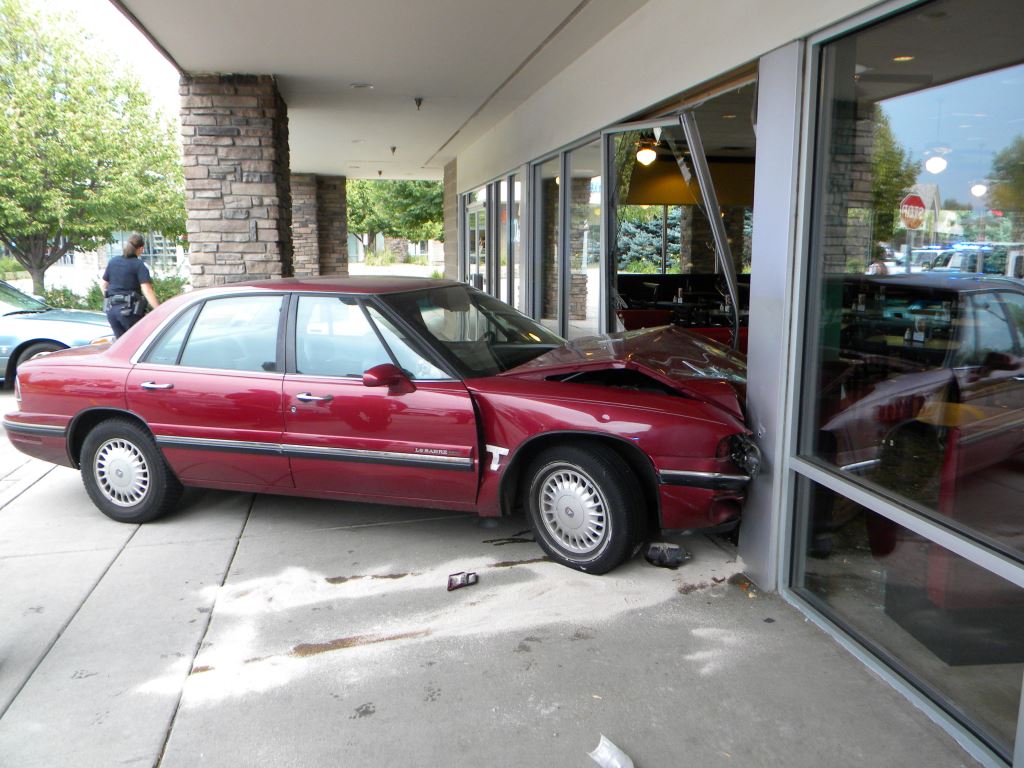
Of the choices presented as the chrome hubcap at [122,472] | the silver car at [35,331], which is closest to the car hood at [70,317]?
the silver car at [35,331]

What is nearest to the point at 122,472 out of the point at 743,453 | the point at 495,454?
the point at 495,454

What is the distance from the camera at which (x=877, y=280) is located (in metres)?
3.77

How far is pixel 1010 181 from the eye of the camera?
3219mm

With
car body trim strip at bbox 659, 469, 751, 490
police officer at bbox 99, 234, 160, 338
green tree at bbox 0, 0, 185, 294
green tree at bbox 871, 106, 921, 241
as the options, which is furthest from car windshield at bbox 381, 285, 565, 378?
green tree at bbox 0, 0, 185, 294

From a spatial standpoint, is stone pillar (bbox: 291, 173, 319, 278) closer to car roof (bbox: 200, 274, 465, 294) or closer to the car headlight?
car roof (bbox: 200, 274, 465, 294)

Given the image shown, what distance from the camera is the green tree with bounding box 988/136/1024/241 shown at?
3.19 metres

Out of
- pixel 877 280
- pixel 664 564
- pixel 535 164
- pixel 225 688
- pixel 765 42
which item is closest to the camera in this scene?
pixel 225 688

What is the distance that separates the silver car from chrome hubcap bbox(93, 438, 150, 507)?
4.98m

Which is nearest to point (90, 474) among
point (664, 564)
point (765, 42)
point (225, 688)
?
point (225, 688)

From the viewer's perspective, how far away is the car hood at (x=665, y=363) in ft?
14.0

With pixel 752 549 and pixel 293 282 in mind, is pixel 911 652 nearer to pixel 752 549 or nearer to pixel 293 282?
pixel 752 549

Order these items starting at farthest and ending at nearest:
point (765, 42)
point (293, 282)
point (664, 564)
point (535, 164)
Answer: point (535, 164) → point (293, 282) → point (664, 564) → point (765, 42)

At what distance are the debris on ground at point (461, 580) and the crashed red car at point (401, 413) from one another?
14.6 inches

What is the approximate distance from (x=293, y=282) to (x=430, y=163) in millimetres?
14440
